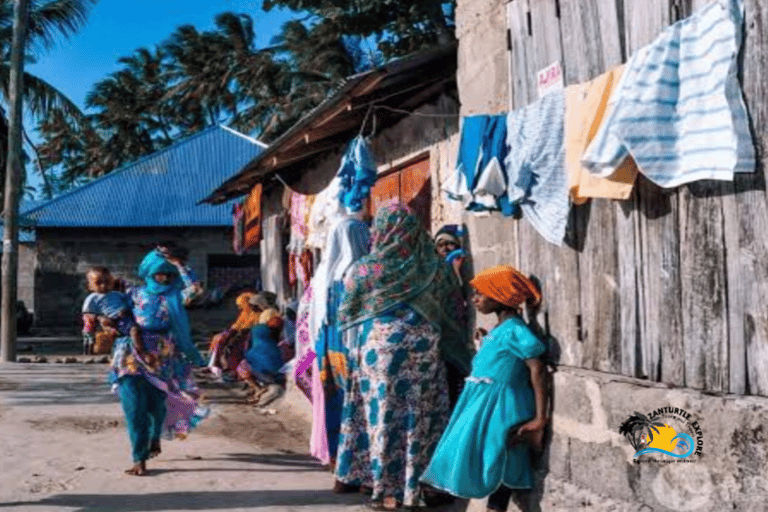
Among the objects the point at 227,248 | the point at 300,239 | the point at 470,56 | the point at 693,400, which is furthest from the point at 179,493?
the point at 227,248

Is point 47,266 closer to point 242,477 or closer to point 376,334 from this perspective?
point 242,477

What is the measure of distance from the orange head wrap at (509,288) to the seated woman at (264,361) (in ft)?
21.0

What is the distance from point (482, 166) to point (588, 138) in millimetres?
932

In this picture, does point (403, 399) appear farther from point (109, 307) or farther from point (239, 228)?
point (239, 228)

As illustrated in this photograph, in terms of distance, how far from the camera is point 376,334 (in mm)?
4891

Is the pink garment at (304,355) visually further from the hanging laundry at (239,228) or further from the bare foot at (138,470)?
the hanging laundry at (239,228)

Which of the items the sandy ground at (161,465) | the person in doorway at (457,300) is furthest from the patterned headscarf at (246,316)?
the person in doorway at (457,300)

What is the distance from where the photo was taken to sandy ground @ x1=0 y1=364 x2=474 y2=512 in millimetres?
5348

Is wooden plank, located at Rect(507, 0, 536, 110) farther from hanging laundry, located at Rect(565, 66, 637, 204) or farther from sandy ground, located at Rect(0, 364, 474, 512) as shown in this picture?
sandy ground, located at Rect(0, 364, 474, 512)

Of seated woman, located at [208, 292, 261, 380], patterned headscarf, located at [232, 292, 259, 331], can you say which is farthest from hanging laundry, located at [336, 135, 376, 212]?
patterned headscarf, located at [232, 292, 259, 331]

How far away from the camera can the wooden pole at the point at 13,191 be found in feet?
50.4

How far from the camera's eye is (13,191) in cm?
1589

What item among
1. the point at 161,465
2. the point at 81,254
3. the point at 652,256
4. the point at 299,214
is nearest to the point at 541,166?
the point at 652,256

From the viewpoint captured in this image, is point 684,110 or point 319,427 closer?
point 684,110
